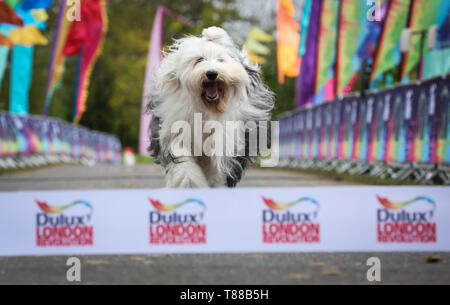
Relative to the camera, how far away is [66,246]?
472 centimetres

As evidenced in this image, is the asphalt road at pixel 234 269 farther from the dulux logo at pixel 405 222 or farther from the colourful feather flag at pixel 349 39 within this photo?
the colourful feather flag at pixel 349 39

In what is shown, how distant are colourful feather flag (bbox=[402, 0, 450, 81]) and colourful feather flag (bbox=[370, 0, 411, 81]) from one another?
170mm

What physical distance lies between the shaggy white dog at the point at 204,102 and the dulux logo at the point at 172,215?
3.87 ft

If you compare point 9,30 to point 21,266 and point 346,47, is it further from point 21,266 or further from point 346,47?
point 21,266

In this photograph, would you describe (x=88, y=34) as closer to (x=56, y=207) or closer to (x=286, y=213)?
(x=56, y=207)

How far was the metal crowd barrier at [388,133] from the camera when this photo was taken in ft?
30.6

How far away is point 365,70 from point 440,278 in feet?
26.8

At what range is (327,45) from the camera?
12773mm

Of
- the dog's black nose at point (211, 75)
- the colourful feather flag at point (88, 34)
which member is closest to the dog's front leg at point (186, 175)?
the dog's black nose at point (211, 75)

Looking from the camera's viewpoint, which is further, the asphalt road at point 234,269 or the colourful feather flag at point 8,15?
the colourful feather flag at point 8,15

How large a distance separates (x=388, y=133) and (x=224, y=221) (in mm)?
6784

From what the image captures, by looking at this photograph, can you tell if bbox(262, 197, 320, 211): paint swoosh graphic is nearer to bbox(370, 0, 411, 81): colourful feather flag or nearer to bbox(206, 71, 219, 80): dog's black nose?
bbox(206, 71, 219, 80): dog's black nose

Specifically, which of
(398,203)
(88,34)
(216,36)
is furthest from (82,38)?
(398,203)

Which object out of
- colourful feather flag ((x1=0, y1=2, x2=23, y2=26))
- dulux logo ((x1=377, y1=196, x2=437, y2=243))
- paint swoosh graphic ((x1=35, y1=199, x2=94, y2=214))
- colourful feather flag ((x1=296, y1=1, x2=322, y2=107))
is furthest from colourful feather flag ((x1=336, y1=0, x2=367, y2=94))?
paint swoosh graphic ((x1=35, y1=199, x2=94, y2=214))
